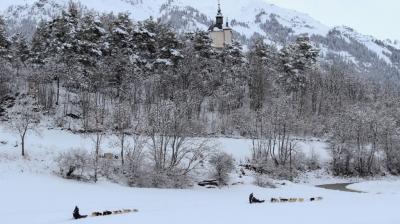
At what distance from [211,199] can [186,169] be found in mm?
10439

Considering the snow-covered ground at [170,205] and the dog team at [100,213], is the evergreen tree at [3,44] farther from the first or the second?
the dog team at [100,213]

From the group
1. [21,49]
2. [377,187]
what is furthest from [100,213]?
[21,49]

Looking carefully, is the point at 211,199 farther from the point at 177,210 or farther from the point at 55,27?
the point at 55,27

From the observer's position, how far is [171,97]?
75.1m

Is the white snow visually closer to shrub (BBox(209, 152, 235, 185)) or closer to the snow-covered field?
the snow-covered field

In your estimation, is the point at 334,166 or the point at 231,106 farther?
the point at 231,106

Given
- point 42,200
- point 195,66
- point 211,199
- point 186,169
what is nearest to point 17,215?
point 42,200

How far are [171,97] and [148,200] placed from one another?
37.1 meters

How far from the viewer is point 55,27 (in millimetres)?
71750

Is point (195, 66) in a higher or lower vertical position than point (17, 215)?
higher

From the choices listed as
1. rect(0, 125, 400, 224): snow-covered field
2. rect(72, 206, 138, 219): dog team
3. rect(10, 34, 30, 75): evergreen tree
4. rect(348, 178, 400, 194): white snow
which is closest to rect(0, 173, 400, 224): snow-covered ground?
rect(0, 125, 400, 224): snow-covered field

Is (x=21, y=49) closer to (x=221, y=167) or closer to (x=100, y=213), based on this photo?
(x=221, y=167)

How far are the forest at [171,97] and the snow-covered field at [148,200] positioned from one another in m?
4.52

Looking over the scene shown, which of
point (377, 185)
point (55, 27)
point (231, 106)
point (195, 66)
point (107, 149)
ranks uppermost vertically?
point (55, 27)
